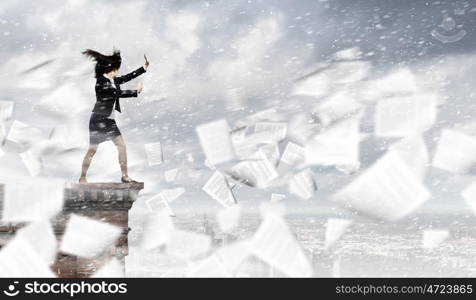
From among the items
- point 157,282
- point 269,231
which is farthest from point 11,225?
point 269,231

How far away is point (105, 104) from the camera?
6332 millimetres

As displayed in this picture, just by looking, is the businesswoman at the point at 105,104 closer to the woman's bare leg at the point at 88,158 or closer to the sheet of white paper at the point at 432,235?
the woman's bare leg at the point at 88,158

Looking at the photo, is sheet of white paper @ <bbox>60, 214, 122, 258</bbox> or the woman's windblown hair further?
the woman's windblown hair

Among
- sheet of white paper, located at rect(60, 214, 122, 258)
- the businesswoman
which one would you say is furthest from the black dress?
sheet of white paper, located at rect(60, 214, 122, 258)

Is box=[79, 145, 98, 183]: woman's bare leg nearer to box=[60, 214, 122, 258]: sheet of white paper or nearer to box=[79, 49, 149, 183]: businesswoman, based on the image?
box=[79, 49, 149, 183]: businesswoman

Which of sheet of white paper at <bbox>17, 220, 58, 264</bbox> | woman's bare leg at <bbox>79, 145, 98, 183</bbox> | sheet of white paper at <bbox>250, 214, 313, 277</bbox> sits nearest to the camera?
sheet of white paper at <bbox>17, 220, 58, 264</bbox>

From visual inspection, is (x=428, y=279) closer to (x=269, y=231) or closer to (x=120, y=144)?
(x=269, y=231)

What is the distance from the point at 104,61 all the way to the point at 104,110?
1.93ft

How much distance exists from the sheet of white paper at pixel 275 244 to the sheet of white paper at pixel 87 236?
247 cm

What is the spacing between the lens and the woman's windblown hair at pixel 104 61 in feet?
20.7

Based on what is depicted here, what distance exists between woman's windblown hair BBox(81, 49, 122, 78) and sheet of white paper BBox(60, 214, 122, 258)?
69.2 inches

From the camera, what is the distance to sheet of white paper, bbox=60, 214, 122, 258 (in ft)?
19.9

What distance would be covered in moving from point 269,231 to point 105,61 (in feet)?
12.0

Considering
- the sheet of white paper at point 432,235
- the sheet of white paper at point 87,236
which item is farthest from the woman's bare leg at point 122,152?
the sheet of white paper at point 432,235
